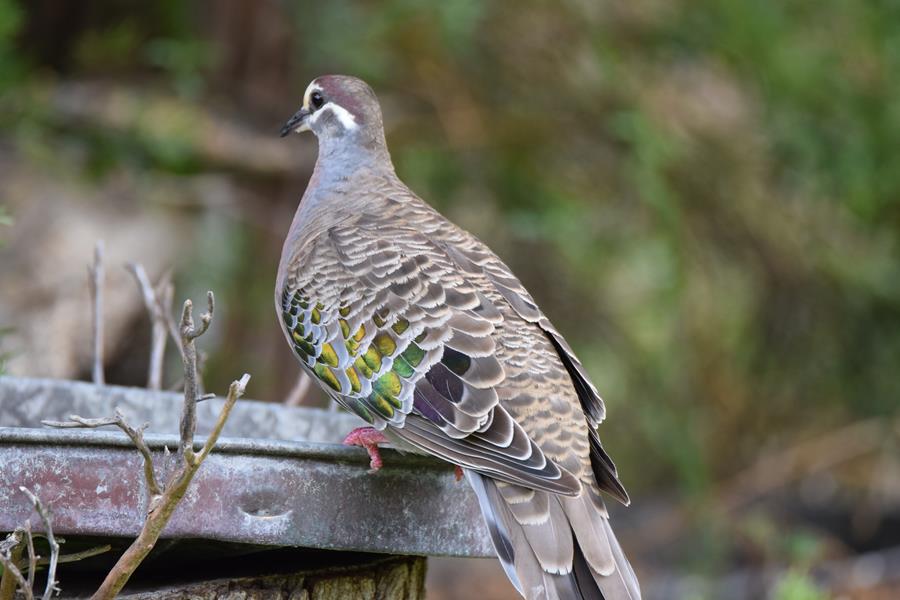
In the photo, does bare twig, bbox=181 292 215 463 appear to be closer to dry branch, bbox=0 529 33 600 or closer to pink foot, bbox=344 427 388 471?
dry branch, bbox=0 529 33 600

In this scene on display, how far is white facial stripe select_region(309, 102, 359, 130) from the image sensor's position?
434cm

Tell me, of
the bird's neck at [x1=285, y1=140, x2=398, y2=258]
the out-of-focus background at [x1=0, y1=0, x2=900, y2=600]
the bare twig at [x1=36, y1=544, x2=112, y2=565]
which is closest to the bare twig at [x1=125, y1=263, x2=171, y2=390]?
the bird's neck at [x1=285, y1=140, x2=398, y2=258]

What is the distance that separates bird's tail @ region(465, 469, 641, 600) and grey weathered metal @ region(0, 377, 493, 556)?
0.11 meters

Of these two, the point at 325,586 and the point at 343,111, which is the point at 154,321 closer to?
the point at 343,111

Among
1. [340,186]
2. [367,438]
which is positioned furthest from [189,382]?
[340,186]

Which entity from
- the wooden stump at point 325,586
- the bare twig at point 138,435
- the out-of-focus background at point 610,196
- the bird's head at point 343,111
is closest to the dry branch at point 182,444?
the bare twig at point 138,435

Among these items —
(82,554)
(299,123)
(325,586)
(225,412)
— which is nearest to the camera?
(225,412)

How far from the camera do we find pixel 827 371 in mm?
7367

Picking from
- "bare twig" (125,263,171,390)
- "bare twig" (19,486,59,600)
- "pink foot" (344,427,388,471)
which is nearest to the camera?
"bare twig" (19,486,59,600)

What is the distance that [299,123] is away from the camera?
4.49m

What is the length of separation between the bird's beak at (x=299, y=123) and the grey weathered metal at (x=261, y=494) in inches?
71.7

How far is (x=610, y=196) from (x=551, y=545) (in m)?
4.36

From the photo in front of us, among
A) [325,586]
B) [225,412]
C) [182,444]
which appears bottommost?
[325,586]

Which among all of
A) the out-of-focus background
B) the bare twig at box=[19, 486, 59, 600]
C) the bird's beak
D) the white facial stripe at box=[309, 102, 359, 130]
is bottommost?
the out-of-focus background
